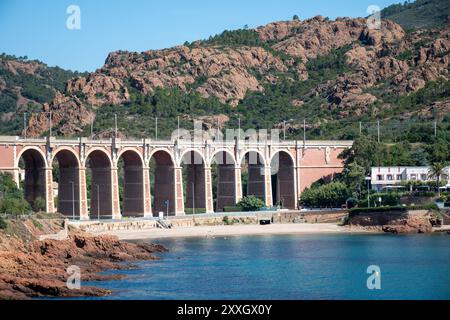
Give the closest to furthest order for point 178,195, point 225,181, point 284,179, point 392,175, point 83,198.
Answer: point 83,198 < point 392,175 < point 178,195 < point 225,181 < point 284,179

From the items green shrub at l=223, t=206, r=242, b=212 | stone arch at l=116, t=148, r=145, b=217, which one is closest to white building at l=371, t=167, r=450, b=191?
green shrub at l=223, t=206, r=242, b=212

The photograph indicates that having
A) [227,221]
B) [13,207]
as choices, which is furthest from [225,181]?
[13,207]

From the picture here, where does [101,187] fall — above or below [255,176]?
below

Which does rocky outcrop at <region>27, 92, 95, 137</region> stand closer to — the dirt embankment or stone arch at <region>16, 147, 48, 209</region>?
stone arch at <region>16, 147, 48, 209</region>

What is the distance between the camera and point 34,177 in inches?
4208

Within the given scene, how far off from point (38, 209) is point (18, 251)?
1286 inches

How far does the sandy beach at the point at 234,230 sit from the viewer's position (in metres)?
103

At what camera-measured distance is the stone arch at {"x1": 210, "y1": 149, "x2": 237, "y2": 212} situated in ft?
411

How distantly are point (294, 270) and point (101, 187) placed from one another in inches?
1815

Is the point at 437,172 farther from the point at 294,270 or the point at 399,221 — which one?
the point at 294,270

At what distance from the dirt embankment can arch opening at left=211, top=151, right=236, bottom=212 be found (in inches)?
1469

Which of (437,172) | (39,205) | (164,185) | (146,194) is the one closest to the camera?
(39,205)

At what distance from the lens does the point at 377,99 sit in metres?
161

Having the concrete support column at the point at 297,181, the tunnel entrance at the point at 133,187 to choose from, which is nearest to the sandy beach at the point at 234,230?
the tunnel entrance at the point at 133,187
